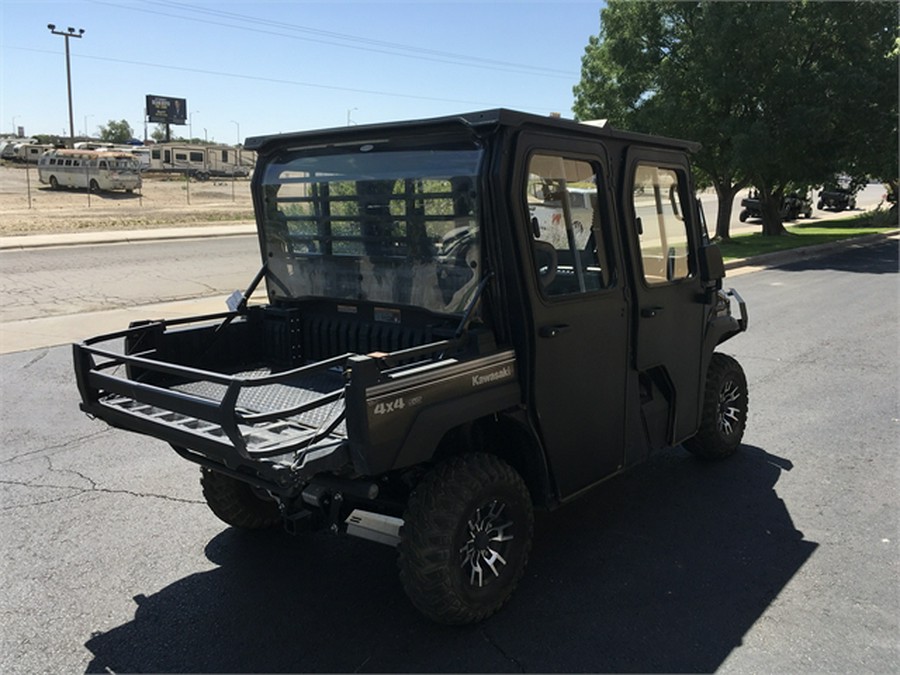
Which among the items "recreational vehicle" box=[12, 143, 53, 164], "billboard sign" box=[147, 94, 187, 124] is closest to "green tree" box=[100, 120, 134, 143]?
"billboard sign" box=[147, 94, 187, 124]

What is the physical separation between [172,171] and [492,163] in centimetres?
6213

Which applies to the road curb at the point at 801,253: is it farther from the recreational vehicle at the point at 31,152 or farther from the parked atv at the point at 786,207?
the recreational vehicle at the point at 31,152

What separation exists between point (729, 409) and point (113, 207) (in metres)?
34.1

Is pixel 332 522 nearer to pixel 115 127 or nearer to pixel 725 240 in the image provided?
pixel 725 240

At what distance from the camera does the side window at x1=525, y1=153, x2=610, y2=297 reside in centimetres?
364

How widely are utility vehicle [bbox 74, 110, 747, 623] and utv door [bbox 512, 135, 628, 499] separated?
0.04 feet

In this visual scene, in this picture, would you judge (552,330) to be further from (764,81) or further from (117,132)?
(117,132)

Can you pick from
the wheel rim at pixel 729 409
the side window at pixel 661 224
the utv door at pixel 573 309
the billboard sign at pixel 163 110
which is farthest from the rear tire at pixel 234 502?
the billboard sign at pixel 163 110

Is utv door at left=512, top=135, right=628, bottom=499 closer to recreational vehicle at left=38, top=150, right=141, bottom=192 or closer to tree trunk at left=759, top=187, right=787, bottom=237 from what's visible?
tree trunk at left=759, top=187, right=787, bottom=237

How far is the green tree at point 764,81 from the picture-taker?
1973 cm

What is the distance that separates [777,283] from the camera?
49.7 feet

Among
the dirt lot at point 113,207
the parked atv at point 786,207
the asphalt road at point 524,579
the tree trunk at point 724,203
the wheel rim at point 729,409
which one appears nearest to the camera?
the asphalt road at point 524,579

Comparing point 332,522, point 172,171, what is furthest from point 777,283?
point 172,171

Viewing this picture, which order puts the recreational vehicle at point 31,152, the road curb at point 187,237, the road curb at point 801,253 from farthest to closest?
the recreational vehicle at point 31,152
the road curb at point 187,237
the road curb at point 801,253
